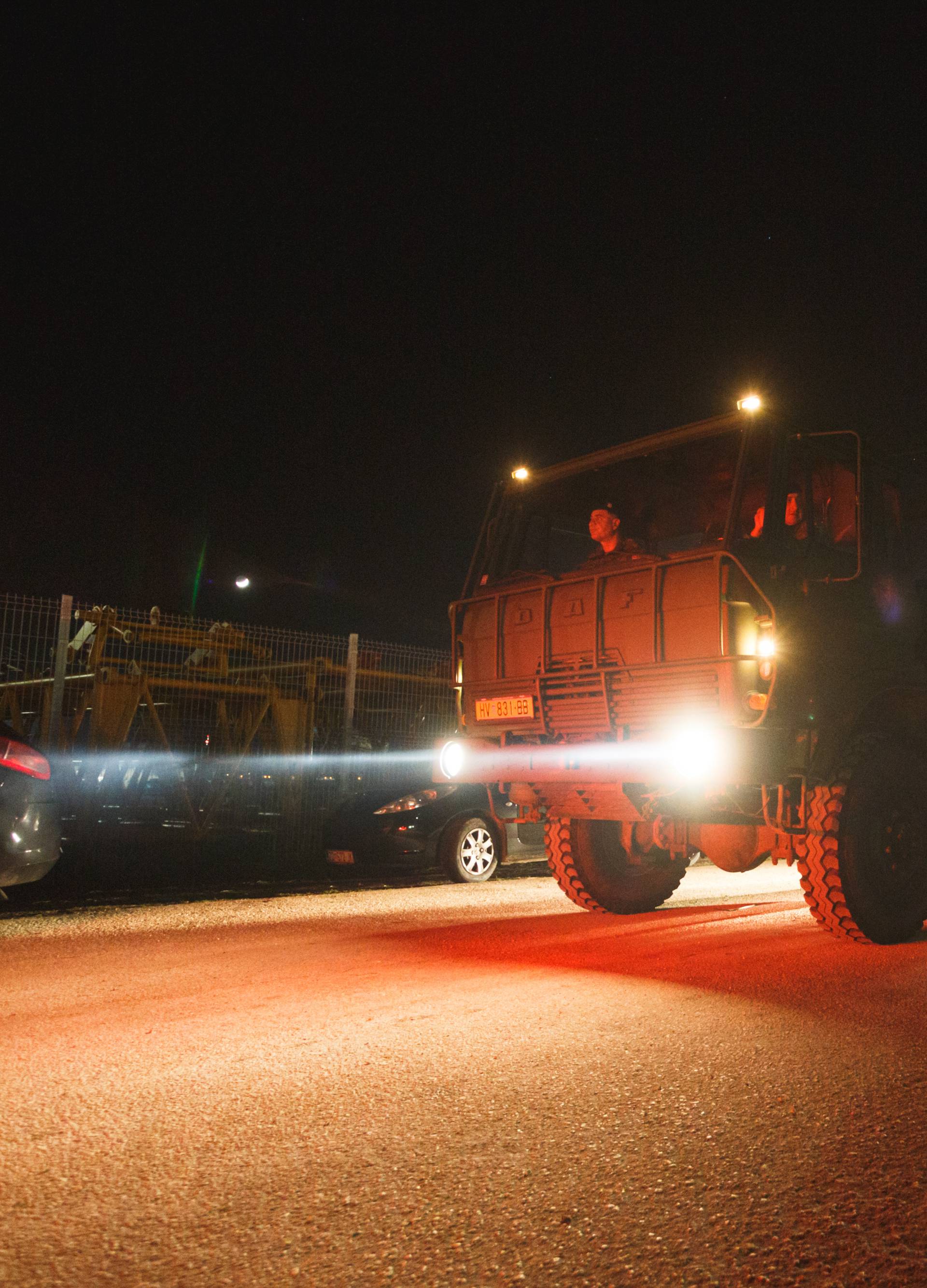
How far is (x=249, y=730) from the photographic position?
13938 mm

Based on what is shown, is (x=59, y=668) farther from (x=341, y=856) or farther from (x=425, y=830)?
(x=425, y=830)

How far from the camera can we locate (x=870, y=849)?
6305 millimetres

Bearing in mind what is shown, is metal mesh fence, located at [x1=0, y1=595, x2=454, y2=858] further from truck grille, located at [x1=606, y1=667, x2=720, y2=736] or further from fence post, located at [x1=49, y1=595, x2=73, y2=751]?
truck grille, located at [x1=606, y1=667, x2=720, y2=736]

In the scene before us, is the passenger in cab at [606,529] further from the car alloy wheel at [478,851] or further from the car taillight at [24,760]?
the car taillight at [24,760]

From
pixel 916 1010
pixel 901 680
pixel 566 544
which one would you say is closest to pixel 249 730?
pixel 566 544

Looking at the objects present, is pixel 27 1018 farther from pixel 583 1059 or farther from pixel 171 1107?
pixel 583 1059

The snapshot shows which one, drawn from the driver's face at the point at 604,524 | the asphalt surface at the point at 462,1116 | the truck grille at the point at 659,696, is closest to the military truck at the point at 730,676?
the truck grille at the point at 659,696

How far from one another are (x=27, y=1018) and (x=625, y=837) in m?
4.32

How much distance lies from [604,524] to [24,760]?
14.7ft

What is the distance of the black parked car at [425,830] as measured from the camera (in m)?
10.1

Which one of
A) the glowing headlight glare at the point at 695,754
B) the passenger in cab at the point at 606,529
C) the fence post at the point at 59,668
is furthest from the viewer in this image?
the fence post at the point at 59,668

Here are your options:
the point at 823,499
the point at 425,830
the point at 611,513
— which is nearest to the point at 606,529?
the point at 611,513

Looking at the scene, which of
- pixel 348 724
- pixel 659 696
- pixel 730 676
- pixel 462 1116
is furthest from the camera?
pixel 348 724

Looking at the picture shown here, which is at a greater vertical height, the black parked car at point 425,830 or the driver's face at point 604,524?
the driver's face at point 604,524
